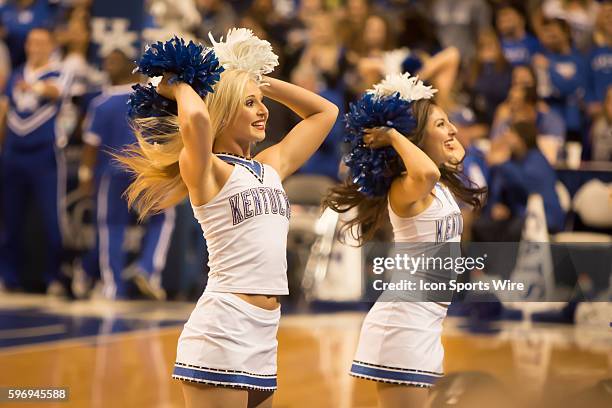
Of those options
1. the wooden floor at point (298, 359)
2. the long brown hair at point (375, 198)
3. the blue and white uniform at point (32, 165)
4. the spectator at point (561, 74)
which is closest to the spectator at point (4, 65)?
the blue and white uniform at point (32, 165)

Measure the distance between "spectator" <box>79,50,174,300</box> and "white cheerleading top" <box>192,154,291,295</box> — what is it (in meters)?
4.83

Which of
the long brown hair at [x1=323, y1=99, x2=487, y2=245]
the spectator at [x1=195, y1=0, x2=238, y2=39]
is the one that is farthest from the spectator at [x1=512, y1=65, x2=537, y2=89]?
the long brown hair at [x1=323, y1=99, x2=487, y2=245]

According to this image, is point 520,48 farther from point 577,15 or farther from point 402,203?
point 402,203

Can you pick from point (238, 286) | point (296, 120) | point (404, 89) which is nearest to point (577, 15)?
point (296, 120)

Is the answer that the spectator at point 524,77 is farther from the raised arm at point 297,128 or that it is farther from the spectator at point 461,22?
the raised arm at point 297,128

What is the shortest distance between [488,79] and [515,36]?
563 millimetres

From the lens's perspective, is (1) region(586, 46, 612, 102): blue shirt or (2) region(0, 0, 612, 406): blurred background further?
(1) region(586, 46, 612, 102): blue shirt

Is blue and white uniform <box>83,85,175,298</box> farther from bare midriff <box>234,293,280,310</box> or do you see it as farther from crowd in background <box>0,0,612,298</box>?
bare midriff <box>234,293,280,310</box>

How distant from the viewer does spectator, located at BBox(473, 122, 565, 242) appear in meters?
6.94

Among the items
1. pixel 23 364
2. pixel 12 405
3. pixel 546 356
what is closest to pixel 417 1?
pixel 546 356

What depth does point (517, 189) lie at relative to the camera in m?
7.07

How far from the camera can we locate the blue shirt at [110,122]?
304 inches

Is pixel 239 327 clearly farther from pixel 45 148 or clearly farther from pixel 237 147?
pixel 45 148

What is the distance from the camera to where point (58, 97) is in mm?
8414
